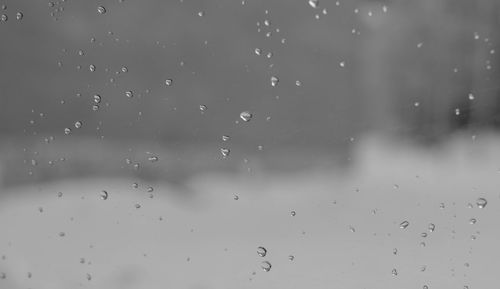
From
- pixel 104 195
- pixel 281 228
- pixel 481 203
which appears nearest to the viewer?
pixel 481 203

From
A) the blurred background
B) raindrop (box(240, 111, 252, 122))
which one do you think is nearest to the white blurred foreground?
the blurred background

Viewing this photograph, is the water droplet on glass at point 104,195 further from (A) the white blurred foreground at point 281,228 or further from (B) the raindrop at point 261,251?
(B) the raindrop at point 261,251

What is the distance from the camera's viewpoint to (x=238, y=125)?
1.11 metres

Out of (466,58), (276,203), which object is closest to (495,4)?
(466,58)

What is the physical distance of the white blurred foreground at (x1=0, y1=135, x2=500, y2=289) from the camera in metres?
0.94

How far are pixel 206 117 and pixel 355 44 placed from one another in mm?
366

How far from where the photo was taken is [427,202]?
1.00m

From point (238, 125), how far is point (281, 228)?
184 mm

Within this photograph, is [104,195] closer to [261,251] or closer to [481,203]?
[261,251]

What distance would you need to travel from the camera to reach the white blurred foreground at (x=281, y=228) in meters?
0.94

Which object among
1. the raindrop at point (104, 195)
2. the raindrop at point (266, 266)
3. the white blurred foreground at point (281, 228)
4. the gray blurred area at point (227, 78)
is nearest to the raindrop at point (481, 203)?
the white blurred foreground at point (281, 228)

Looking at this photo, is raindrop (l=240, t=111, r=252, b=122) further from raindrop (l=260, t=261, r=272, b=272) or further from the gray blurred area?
raindrop (l=260, t=261, r=272, b=272)

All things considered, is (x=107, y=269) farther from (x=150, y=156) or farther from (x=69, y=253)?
(x=150, y=156)

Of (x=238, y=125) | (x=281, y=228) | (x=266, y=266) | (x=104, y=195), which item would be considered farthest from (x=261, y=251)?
(x=104, y=195)
